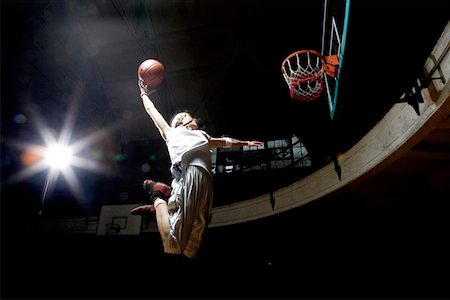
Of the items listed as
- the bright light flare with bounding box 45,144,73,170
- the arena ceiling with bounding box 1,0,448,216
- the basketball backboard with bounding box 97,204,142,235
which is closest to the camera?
the arena ceiling with bounding box 1,0,448,216

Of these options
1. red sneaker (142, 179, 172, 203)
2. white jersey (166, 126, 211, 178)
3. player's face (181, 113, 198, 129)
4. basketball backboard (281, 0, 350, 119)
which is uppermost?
basketball backboard (281, 0, 350, 119)

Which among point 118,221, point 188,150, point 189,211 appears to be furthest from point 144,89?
point 118,221

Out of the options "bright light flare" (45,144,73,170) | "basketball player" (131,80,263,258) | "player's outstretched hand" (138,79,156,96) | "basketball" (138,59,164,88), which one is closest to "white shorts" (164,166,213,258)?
"basketball player" (131,80,263,258)

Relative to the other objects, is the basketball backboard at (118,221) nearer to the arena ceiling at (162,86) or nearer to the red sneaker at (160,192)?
the arena ceiling at (162,86)

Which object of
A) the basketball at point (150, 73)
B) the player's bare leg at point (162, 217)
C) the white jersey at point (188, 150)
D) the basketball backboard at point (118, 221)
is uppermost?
the basketball backboard at point (118, 221)

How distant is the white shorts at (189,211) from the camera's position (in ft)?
6.59

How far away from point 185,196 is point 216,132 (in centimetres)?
859

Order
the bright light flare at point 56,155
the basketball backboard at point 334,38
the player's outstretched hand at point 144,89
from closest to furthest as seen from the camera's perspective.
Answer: the player's outstretched hand at point 144,89
the basketball backboard at point 334,38
the bright light flare at point 56,155

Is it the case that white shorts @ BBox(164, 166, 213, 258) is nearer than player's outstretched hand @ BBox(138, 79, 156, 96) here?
Yes

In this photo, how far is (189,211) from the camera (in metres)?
2.02

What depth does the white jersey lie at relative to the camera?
2180mm

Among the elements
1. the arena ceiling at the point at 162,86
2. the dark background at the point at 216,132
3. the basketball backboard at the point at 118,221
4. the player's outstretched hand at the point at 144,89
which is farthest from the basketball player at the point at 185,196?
the basketball backboard at the point at 118,221

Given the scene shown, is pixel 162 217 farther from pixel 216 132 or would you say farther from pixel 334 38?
pixel 216 132

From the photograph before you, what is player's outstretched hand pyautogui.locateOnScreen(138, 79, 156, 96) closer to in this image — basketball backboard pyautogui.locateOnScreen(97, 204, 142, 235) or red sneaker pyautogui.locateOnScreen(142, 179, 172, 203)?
red sneaker pyautogui.locateOnScreen(142, 179, 172, 203)
